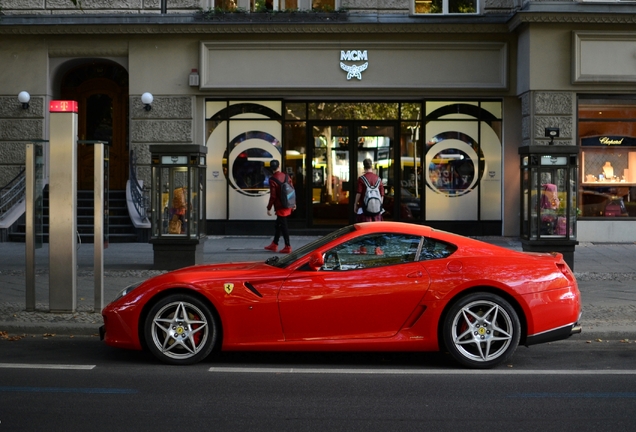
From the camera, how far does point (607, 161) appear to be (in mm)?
19469

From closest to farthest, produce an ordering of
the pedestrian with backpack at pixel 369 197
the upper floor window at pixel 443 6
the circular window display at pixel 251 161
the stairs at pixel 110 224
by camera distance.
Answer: the pedestrian with backpack at pixel 369 197, the stairs at pixel 110 224, the upper floor window at pixel 443 6, the circular window display at pixel 251 161

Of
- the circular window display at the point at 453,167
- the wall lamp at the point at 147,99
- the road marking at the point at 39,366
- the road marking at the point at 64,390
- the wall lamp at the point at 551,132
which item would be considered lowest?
the road marking at the point at 64,390

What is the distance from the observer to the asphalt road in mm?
5852

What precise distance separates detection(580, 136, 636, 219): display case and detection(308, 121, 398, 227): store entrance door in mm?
4331

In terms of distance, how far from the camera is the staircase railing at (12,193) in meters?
19.9

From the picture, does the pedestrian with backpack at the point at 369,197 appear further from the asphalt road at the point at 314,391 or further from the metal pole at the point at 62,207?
the asphalt road at the point at 314,391

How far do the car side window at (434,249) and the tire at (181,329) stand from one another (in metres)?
1.92

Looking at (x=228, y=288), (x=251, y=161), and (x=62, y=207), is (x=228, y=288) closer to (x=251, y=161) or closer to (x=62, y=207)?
(x=62, y=207)

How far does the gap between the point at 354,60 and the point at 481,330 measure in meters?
13.2

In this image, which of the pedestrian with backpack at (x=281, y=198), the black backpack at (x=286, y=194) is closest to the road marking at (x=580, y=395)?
the pedestrian with backpack at (x=281, y=198)

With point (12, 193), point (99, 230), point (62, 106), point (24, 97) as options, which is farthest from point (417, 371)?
point (24, 97)

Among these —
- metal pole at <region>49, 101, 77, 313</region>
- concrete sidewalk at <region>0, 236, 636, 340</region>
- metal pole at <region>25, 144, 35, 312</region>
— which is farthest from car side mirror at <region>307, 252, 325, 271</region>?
metal pole at <region>25, 144, 35, 312</region>

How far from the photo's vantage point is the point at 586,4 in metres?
18.3

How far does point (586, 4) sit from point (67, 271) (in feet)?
42.0
